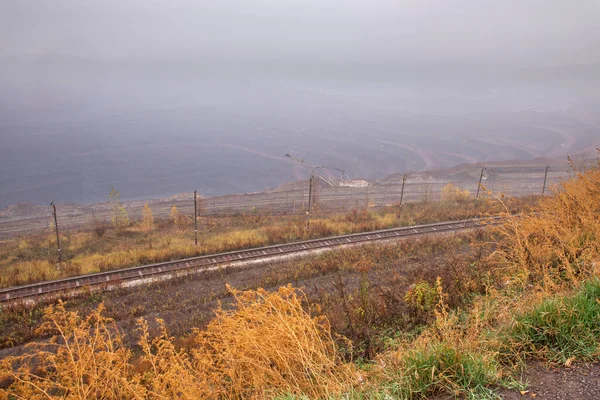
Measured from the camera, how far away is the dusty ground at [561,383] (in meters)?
3.45

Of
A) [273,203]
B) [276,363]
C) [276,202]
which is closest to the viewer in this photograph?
[276,363]

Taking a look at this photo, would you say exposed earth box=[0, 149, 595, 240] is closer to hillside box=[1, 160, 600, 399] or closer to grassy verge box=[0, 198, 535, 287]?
grassy verge box=[0, 198, 535, 287]

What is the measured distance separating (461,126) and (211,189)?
118m

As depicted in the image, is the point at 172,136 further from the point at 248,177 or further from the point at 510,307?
the point at 510,307

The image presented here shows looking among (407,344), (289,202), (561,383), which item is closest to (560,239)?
(561,383)

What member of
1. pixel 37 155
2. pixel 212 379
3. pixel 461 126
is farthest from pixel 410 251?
pixel 461 126

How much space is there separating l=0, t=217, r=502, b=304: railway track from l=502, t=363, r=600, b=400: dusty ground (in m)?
8.63

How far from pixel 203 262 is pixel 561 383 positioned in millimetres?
15714

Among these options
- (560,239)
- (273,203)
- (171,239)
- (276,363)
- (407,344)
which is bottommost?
(273,203)

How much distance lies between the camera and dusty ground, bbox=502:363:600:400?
3453 millimetres

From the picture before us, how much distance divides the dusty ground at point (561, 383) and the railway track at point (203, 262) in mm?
8631

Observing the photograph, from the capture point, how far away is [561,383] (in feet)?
11.9

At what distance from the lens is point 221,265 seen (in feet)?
56.4

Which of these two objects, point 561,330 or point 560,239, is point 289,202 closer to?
point 560,239
